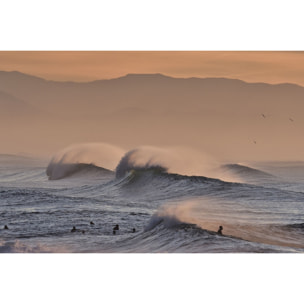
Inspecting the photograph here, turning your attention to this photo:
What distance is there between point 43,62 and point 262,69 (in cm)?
284

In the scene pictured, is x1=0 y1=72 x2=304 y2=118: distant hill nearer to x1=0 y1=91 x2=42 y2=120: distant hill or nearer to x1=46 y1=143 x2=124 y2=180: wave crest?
x1=0 y1=91 x2=42 y2=120: distant hill

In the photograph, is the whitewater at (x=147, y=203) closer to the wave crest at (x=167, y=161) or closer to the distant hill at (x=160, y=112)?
the wave crest at (x=167, y=161)

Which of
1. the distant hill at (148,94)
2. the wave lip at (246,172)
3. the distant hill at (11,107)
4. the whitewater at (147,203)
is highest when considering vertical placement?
the distant hill at (148,94)

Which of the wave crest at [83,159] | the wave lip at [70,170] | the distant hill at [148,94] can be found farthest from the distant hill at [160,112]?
the wave lip at [70,170]

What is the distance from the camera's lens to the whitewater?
35.9 ft

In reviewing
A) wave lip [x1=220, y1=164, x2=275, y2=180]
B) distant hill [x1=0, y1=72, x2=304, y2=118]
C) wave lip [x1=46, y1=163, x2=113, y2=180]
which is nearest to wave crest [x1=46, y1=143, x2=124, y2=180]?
wave lip [x1=46, y1=163, x2=113, y2=180]

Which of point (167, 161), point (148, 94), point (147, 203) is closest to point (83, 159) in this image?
point (167, 161)

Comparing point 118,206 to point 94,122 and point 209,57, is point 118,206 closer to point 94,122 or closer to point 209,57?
point 94,122

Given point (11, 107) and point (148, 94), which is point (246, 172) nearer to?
point (148, 94)

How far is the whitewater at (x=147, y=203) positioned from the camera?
11.0 metres

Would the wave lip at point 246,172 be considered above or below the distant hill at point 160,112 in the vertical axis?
below

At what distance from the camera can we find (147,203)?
1248 centimetres

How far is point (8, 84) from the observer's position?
12109 mm
